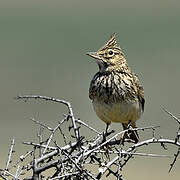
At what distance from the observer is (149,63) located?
1535 inches

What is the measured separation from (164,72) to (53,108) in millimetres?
9298

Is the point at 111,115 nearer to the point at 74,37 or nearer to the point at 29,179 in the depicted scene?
the point at 29,179

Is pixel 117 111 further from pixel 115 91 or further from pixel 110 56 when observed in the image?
pixel 110 56

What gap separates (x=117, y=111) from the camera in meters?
8.74

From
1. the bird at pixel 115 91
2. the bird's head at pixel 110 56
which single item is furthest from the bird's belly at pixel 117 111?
the bird's head at pixel 110 56

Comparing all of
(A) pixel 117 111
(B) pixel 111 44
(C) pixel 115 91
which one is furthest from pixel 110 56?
(A) pixel 117 111

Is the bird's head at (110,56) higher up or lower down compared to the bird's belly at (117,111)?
higher up

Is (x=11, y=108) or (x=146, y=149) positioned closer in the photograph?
(x=146, y=149)

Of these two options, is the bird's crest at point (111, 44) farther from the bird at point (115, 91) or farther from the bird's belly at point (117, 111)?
the bird's belly at point (117, 111)

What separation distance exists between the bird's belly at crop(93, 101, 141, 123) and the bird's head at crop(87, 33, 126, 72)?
0.57 metres

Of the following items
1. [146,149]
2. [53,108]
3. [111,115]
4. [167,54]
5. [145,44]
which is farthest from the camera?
[145,44]

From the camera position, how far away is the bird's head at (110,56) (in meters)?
9.20

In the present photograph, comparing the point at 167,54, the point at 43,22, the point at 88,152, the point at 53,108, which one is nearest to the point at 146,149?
the point at 53,108

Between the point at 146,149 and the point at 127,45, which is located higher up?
the point at 127,45
